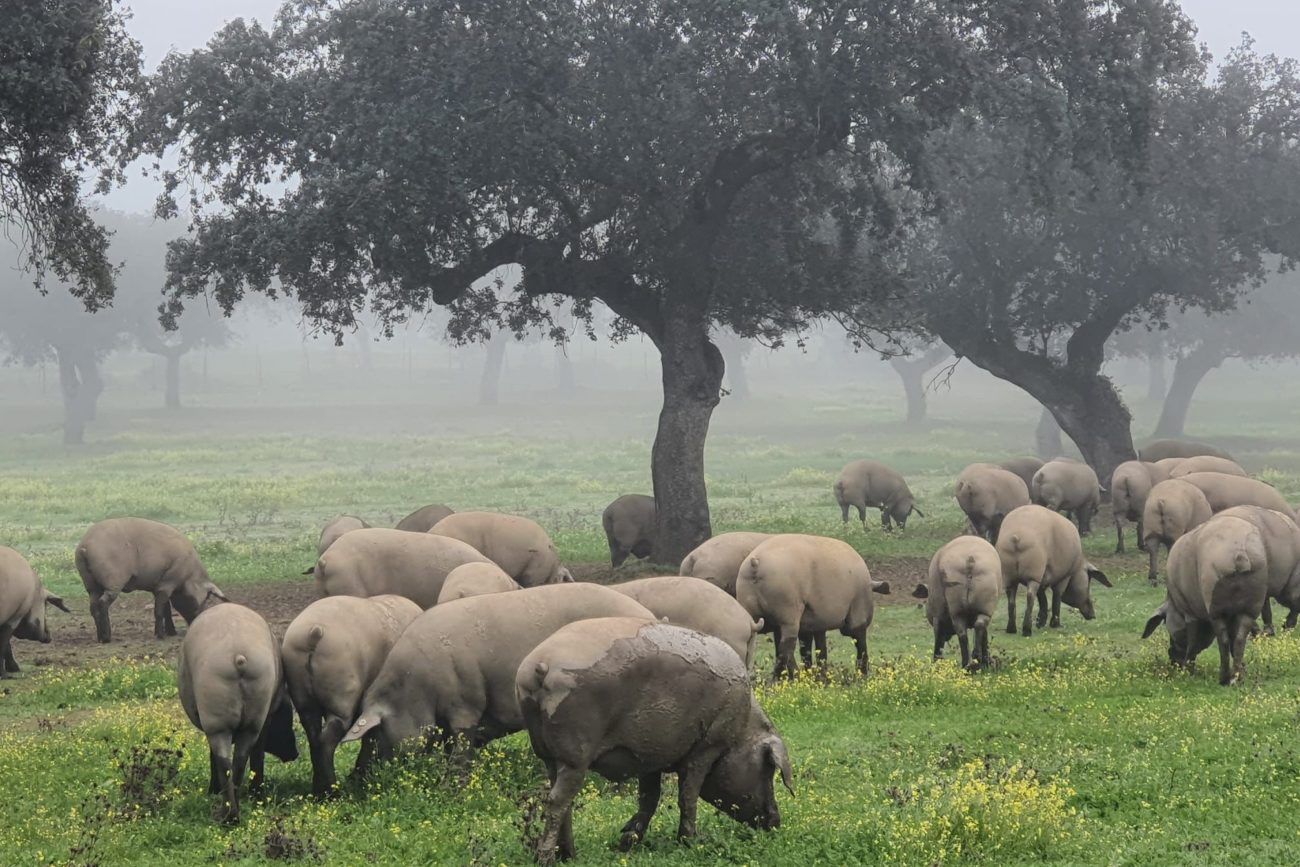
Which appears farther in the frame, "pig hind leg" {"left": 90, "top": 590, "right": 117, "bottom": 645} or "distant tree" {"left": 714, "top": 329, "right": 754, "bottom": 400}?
"distant tree" {"left": 714, "top": 329, "right": 754, "bottom": 400}

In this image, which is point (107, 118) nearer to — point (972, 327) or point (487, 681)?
point (487, 681)

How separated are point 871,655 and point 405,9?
13.6 metres

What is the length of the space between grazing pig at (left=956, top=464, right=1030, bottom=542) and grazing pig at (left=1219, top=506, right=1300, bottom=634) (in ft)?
35.6

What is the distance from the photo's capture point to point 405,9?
23.7 m

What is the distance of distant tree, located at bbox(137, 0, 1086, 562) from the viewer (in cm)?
2322

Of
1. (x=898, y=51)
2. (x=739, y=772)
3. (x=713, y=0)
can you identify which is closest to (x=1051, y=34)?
(x=898, y=51)

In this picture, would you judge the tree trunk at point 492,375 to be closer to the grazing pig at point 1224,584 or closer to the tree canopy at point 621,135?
the tree canopy at point 621,135

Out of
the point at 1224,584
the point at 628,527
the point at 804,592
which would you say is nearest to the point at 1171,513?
the point at 1224,584

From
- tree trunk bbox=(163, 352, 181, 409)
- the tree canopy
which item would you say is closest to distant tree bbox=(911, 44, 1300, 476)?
the tree canopy

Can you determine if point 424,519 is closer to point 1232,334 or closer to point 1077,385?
point 1077,385

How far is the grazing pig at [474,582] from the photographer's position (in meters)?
12.6

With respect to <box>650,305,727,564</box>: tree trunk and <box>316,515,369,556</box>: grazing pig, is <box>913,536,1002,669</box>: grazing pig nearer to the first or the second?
<box>316,515,369,556</box>: grazing pig

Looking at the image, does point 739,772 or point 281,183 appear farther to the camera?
point 281,183

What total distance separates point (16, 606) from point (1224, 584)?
43.2ft
